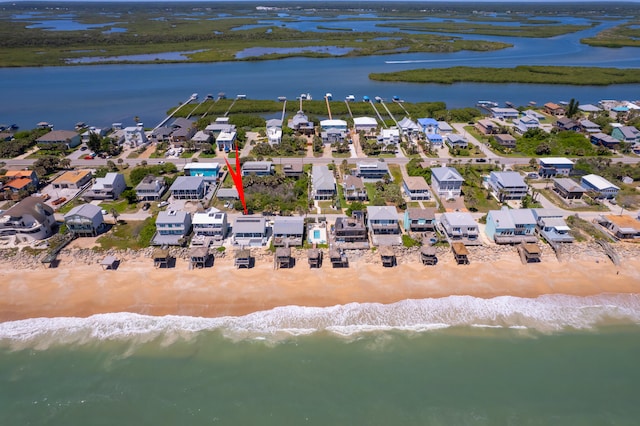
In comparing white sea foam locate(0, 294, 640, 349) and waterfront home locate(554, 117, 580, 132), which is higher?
waterfront home locate(554, 117, 580, 132)

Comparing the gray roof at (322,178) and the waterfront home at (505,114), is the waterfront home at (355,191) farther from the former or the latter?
the waterfront home at (505,114)

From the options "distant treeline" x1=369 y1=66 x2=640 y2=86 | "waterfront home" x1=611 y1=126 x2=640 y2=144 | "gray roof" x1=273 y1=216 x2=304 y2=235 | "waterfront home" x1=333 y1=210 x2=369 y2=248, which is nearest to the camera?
"waterfront home" x1=333 y1=210 x2=369 y2=248

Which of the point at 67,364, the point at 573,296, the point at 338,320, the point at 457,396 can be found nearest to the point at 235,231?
the point at 338,320

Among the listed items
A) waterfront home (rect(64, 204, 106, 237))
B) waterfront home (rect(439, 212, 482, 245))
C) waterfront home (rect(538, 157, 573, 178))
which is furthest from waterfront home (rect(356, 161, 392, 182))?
waterfront home (rect(64, 204, 106, 237))

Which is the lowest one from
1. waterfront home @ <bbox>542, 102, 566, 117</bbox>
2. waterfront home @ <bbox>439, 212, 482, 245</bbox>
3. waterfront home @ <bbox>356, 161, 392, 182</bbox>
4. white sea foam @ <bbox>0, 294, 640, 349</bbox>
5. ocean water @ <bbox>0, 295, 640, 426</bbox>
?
ocean water @ <bbox>0, 295, 640, 426</bbox>

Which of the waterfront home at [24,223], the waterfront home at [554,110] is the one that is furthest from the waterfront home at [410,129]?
the waterfront home at [24,223]

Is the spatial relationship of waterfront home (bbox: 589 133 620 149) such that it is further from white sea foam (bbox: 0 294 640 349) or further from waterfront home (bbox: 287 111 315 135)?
waterfront home (bbox: 287 111 315 135)
